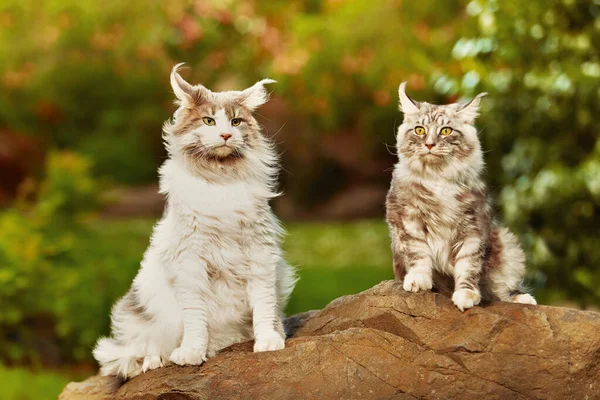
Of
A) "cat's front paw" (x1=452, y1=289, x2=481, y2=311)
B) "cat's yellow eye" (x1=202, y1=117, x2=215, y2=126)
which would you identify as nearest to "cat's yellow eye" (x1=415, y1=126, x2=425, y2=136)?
"cat's front paw" (x1=452, y1=289, x2=481, y2=311)

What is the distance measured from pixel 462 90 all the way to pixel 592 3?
1382 mm

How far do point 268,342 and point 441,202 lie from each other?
3.61 ft

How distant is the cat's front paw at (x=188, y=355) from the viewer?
364cm

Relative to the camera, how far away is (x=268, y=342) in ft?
12.1

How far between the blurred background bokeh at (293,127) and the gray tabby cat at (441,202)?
583mm

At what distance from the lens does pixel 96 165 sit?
15953mm

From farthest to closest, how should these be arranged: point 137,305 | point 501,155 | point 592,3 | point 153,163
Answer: point 153,163 < point 501,155 < point 592,3 < point 137,305

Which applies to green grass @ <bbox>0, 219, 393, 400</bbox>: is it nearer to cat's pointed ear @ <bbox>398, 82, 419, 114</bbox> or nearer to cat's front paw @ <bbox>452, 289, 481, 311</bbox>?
cat's front paw @ <bbox>452, 289, 481, 311</bbox>

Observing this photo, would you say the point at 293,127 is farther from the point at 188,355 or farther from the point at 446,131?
the point at 188,355

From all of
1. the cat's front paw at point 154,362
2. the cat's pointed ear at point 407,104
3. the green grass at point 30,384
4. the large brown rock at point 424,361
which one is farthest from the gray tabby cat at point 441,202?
the green grass at point 30,384

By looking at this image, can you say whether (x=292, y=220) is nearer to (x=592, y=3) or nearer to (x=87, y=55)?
(x=87, y=55)

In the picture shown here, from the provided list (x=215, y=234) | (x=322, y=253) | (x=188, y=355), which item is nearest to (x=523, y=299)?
(x=215, y=234)

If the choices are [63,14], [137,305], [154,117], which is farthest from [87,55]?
[137,305]

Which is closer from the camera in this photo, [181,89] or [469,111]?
[181,89]
